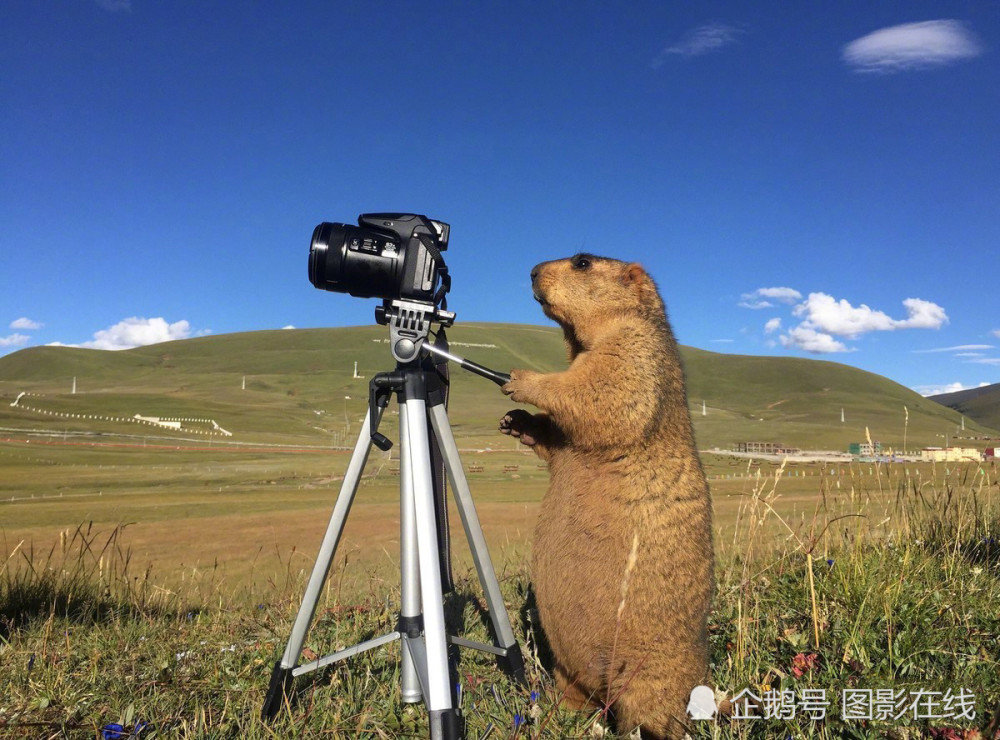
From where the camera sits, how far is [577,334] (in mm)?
3156

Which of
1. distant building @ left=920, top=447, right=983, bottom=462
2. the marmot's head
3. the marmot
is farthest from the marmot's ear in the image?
distant building @ left=920, top=447, right=983, bottom=462

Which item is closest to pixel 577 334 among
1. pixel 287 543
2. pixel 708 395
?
pixel 287 543

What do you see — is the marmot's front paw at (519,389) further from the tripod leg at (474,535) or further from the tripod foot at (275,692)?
the tripod foot at (275,692)

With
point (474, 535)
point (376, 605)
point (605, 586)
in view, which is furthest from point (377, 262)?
point (376, 605)

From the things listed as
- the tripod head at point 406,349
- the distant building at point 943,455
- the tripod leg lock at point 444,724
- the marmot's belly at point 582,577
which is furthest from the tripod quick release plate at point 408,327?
the distant building at point 943,455

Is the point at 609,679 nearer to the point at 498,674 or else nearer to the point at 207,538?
the point at 498,674

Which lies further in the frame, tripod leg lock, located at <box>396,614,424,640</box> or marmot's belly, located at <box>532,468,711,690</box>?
tripod leg lock, located at <box>396,614,424,640</box>

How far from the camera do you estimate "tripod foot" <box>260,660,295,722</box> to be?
2494 millimetres

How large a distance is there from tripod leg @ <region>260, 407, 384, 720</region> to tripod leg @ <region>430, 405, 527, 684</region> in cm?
31

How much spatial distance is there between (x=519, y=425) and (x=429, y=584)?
879mm

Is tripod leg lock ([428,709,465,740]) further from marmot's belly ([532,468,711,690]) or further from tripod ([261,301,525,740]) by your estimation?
marmot's belly ([532,468,711,690])

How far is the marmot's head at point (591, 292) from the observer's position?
3.10 metres

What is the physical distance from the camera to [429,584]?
7.49ft

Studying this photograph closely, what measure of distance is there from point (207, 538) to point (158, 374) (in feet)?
290
